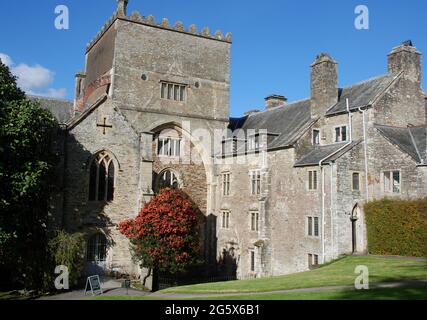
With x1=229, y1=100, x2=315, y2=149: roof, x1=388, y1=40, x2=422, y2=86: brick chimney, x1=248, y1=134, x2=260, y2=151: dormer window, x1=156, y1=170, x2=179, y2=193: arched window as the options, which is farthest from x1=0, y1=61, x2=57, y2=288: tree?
x1=388, y1=40, x2=422, y2=86: brick chimney

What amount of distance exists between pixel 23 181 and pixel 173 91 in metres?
16.9

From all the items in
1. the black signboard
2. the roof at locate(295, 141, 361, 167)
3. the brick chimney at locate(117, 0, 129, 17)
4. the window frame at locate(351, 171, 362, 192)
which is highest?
the brick chimney at locate(117, 0, 129, 17)

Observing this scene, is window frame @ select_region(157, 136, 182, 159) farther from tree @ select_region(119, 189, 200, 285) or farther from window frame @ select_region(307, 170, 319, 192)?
window frame @ select_region(307, 170, 319, 192)

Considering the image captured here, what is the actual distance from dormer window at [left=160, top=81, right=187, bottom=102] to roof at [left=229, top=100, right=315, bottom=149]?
759 centimetres

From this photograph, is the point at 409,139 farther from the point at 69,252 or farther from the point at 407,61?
the point at 69,252

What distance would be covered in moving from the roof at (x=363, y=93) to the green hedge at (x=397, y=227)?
7.02 metres

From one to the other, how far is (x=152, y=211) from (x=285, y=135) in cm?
1194

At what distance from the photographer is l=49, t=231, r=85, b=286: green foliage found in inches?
995

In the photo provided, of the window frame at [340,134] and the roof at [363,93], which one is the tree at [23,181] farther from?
the roof at [363,93]

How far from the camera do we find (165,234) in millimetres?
27031

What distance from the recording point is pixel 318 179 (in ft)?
92.4

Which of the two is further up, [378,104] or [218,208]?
[378,104]
